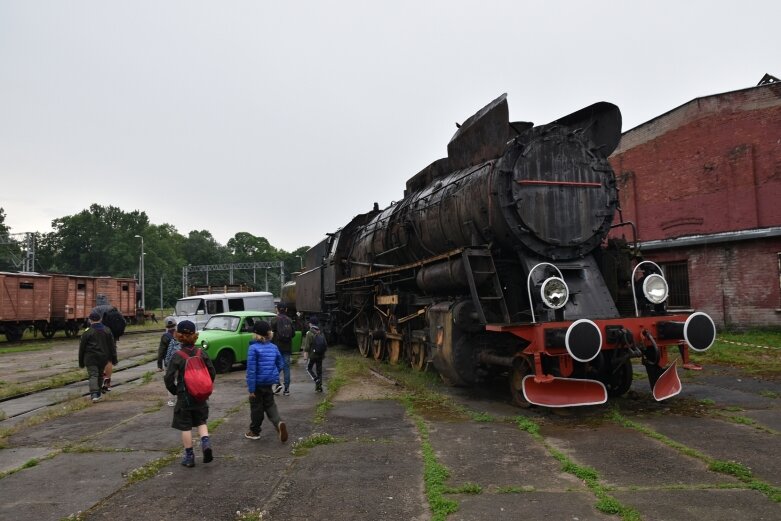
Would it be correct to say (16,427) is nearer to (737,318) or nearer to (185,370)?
(185,370)

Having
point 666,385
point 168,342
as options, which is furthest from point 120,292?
point 666,385

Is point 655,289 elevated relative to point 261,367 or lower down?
elevated

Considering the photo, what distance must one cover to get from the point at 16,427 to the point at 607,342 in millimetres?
→ 7144

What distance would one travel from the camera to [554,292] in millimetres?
6363

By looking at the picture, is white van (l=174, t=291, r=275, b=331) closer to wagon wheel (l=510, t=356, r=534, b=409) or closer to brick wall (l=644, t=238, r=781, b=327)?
wagon wheel (l=510, t=356, r=534, b=409)

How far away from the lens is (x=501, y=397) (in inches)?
307

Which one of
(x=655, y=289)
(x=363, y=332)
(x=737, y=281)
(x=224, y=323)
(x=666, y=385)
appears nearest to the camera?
(x=666, y=385)

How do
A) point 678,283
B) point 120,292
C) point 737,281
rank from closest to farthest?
point 737,281 → point 678,283 → point 120,292

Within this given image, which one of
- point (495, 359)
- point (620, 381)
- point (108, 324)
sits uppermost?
point (108, 324)

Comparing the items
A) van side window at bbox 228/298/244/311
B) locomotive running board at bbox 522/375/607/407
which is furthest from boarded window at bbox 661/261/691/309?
van side window at bbox 228/298/244/311

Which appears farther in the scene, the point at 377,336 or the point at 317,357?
the point at 377,336

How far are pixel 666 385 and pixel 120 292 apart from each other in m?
30.1

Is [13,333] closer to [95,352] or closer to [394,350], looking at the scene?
[95,352]

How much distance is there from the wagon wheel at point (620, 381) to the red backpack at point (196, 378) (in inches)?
205
